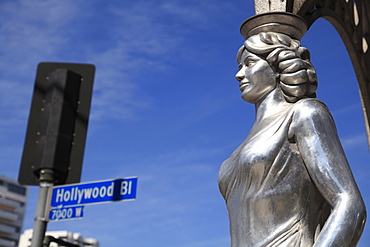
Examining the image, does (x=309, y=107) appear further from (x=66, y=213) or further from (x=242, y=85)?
(x=66, y=213)

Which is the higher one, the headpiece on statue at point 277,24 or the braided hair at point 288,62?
the headpiece on statue at point 277,24

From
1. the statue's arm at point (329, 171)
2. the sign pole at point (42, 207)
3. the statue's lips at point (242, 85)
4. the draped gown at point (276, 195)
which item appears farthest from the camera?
the sign pole at point (42, 207)

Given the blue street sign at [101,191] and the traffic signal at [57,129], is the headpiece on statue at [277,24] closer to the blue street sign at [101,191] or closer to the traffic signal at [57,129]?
the traffic signal at [57,129]

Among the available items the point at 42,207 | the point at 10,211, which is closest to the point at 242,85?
the point at 42,207

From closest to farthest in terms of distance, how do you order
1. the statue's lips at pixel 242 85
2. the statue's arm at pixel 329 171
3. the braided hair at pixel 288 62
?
the statue's arm at pixel 329 171 → the braided hair at pixel 288 62 → the statue's lips at pixel 242 85

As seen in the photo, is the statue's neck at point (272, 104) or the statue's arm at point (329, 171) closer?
the statue's arm at point (329, 171)

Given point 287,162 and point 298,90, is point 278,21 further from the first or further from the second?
point 287,162

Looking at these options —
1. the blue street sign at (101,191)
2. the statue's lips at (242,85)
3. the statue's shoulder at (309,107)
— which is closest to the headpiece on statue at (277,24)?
the statue's lips at (242,85)

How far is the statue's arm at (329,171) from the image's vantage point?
1.83 metres

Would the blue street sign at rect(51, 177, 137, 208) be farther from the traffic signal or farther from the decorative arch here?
the decorative arch

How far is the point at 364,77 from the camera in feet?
25.0

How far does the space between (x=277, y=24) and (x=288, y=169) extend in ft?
2.03

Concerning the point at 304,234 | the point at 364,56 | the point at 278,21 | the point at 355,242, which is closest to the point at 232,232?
the point at 304,234

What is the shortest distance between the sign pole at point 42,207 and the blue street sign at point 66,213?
0.11 metres
